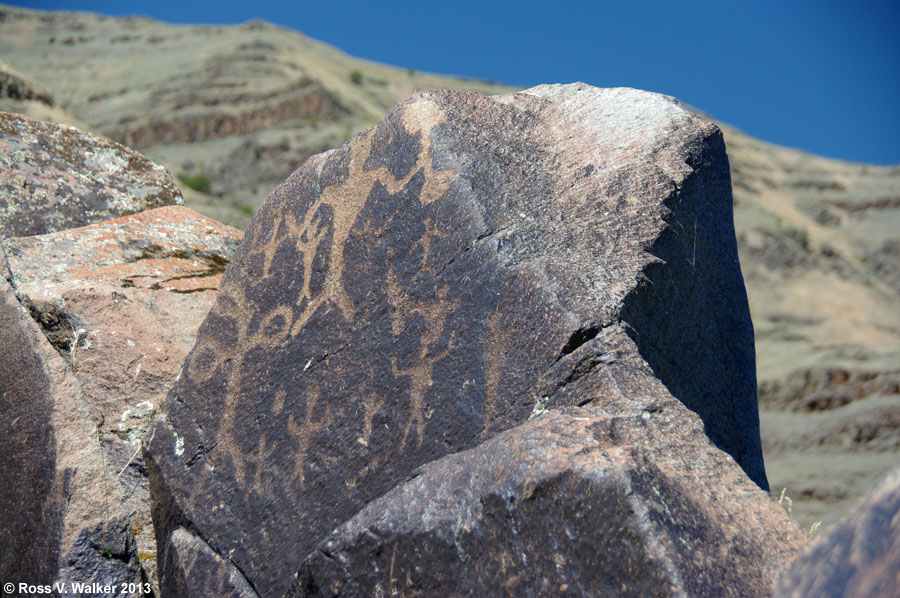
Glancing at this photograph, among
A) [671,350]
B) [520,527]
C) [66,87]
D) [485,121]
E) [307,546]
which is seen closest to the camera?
[520,527]

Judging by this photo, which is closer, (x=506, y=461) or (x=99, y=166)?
(x=506, y=461)

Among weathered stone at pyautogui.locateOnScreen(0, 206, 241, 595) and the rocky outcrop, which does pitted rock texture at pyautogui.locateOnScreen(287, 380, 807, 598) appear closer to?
weathered stone at pyautogui.locateOnScreen(0, 206, 241, 595)

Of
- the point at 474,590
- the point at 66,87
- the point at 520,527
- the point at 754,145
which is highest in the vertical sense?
the point at 754,145

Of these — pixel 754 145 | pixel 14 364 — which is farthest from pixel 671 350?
pixel 754 145

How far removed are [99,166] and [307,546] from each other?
2458mm

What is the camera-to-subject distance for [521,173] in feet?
8.39

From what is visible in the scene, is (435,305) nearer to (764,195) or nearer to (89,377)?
(89,377)

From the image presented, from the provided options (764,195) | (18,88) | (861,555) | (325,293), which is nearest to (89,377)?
(325,293)

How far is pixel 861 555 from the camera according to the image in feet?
3.67

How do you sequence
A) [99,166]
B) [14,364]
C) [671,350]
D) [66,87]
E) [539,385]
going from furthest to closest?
[66,87] → [99,166] → [14,364] → [671,350] → [539,385]

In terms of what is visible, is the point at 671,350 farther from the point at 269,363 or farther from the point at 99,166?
the point at 99,166

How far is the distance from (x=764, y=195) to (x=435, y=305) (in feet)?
84.0

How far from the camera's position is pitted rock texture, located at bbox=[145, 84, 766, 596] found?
7.23ft
